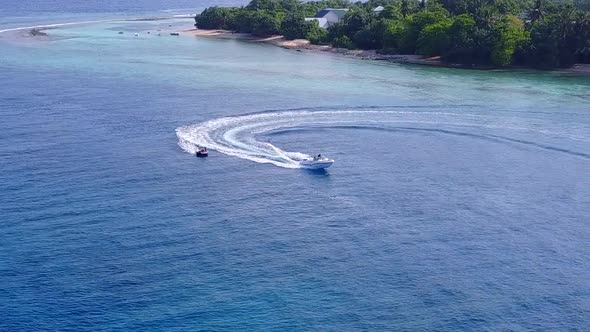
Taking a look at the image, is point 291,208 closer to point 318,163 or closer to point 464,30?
point 318,163

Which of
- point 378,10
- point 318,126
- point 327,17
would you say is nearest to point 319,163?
point 318,126

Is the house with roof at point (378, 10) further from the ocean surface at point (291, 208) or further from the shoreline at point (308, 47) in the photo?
the ocean surface at point (291, 208)

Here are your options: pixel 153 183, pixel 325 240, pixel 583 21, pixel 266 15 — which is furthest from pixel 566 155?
pixel 266 15

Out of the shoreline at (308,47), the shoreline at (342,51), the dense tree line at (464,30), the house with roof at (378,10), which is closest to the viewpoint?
the dense tree line at (464,30)

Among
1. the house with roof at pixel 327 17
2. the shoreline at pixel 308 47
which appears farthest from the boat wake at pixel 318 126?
the house with roof at pixel 327 17

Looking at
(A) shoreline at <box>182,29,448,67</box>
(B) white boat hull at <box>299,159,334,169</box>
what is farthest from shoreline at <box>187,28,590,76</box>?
(B) white boat hull at <box>299,159,334,169</box>

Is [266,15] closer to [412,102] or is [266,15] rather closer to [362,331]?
[412,102]
